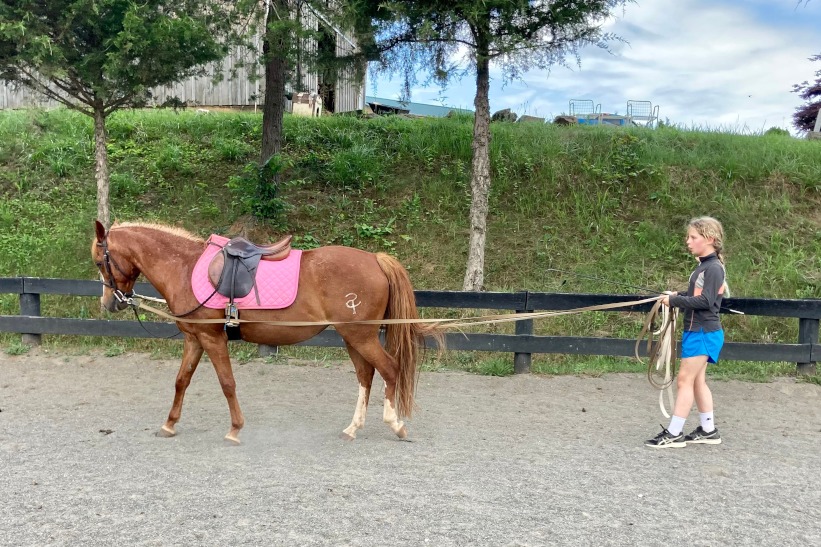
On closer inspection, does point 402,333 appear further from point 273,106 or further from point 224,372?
point 273,106

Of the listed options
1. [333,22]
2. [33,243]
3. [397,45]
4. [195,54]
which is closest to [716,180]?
[397,45]

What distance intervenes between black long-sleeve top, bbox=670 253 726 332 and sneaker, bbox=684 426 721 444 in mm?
862

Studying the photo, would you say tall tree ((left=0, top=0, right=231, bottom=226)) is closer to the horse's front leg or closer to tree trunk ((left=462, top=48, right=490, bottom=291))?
tree trunk ((left=462, top=48, right=490, bottom=291))

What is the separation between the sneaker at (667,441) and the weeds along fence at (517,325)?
202 cm

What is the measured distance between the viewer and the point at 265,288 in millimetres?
4477

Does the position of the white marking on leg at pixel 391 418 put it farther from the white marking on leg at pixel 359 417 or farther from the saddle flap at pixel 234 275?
the saddle flap at pixel 234 275

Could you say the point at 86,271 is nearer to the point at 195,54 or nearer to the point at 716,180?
the point at 195,54

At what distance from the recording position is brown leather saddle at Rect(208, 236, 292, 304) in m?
4.45

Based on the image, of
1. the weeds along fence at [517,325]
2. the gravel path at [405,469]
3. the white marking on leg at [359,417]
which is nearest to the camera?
the gravel path at [405,469]

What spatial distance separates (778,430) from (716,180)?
609 centimetres

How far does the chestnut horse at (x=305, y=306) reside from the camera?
14.9ft

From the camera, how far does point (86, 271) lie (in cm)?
870

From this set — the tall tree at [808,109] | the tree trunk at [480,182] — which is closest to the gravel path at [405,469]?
the tree trunk at [480,182]

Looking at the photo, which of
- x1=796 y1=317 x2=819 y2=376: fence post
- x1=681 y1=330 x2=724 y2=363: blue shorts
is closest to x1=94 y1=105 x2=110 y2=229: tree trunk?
x1=681 y1=330 x2=724 y2=363: blue shorts
